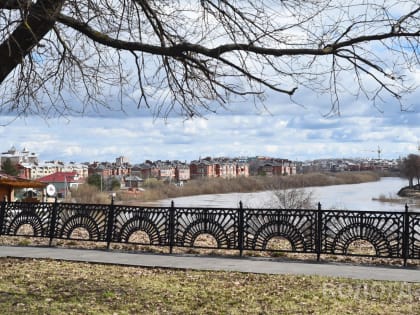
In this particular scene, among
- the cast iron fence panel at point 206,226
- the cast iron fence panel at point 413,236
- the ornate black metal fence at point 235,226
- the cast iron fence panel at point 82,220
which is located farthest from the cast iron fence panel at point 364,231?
the cast iron fence panel at point 82,220

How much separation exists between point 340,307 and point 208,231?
4.93 meters

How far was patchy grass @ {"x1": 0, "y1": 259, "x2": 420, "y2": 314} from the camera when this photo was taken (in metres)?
5.87

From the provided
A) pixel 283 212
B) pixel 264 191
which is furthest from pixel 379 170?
pixel 283 212

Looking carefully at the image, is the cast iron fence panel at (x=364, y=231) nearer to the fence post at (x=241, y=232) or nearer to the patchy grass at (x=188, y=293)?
the fence post at (x=241, y=232)

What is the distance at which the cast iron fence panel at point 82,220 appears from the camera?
38.2ft

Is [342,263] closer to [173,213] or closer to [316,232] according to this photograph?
[316,232]

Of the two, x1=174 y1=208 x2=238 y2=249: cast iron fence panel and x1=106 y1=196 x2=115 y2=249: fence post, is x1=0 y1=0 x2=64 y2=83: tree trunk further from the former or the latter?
x1=106 y1=196 x2=115 y2=249: fence post

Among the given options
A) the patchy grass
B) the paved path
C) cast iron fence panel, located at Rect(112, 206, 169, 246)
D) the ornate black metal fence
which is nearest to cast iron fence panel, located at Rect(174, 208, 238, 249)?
the ornate black metal fence

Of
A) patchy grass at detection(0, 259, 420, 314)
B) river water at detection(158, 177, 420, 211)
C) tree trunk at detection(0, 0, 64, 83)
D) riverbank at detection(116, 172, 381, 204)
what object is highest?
tree trunk at detection(0, 0, 64, 83)

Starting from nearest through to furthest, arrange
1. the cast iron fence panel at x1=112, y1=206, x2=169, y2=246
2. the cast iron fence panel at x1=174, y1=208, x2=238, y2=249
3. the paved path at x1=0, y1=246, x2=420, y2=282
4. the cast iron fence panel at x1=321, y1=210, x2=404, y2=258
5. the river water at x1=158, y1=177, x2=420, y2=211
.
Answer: the paved path at x1=0, y1=246, x2=420, y2=282 → the cast iron fence panel at x1=321, y1=210, x2=404, y2=258 → the cast iron fence panel at x1=174, y1=208, x2=238, y2=249 → the cast iron fence panel at x1=112, y1=206, x2=169, y2=246 → the river water at x1=158, y1=177, x2=420, y2=211

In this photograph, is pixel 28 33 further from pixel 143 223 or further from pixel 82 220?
pixel 82 220

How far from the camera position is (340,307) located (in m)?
6.06

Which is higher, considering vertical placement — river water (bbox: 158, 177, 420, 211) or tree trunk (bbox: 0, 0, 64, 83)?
tree trunk (bbox: 0, 0, 64, 83)

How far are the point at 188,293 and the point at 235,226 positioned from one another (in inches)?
153
